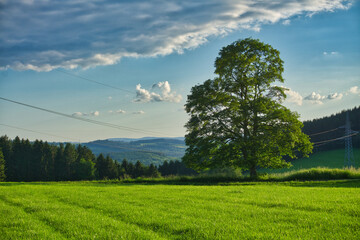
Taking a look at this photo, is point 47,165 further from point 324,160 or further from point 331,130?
point 331,130

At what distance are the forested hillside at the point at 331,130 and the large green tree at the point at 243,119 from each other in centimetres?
8799

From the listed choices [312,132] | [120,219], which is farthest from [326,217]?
[312,132]

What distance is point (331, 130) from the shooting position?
10750cm

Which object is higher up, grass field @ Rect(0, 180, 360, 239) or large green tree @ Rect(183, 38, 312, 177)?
large green tree @ Rect(183, 38, 312, 177)

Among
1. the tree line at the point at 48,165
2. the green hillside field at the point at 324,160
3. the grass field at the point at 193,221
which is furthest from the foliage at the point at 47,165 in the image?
the grass field at the point at 193,221

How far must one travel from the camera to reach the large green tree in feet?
99.1

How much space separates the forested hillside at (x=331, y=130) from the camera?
108m

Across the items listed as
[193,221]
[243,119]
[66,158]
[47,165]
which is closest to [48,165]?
[47,165]

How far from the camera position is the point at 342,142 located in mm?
108062

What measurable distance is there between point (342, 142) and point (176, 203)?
116 meters

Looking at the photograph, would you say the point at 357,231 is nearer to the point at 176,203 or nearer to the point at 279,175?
the point at 176,203

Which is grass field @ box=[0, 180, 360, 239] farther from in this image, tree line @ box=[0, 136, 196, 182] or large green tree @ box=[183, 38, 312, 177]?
tree line @ box=[0, 136, 196, 182]

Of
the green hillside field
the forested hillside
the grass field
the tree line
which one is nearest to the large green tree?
the grass field

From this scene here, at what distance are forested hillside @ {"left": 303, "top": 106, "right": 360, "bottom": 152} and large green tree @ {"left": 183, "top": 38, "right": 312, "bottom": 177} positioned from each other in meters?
88.0
